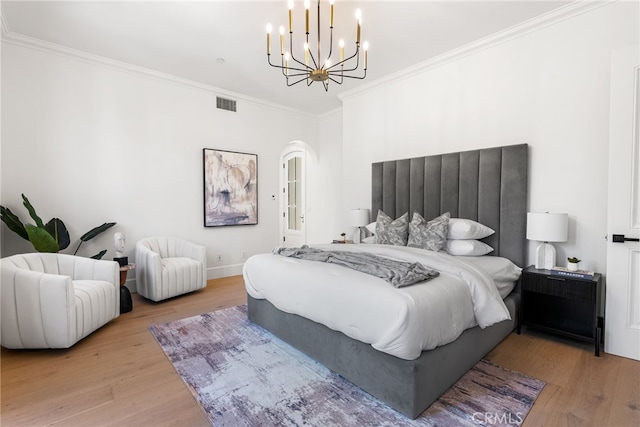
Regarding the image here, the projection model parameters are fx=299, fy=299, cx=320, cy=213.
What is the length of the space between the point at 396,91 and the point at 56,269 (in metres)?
Result: 4.54

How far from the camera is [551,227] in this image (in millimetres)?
2621

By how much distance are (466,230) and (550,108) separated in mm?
1431

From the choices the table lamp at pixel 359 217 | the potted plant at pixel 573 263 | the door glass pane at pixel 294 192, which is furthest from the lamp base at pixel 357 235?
the potted plant at pixel 573 263

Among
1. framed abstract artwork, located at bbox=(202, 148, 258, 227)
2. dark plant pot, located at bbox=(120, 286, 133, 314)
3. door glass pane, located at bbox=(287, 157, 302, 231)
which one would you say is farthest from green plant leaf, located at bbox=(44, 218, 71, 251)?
door glass pane, located at bbox=(287, 157, 302, 231)

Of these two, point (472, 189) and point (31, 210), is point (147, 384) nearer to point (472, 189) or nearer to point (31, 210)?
point (31, 210)

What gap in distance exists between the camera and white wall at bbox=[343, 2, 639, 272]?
2670mm

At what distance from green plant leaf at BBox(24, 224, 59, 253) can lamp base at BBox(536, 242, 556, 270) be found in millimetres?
4755

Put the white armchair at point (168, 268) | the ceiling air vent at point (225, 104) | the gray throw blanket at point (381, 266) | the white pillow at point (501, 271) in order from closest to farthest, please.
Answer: the gray throw blanket at point (381, 266) → the white pillow at point (501, 271) → the white armchair at point (168, 268) → the ceiling air vent at point (225, 104)

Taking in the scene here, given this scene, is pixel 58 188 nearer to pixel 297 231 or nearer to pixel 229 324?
pixel 229 324

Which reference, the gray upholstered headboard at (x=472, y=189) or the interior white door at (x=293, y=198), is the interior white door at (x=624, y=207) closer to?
the gray upholstered headboard at (x=472, y=189)

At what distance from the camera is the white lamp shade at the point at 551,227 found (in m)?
2.61

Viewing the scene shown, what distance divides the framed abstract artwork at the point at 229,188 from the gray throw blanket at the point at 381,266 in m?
2.37

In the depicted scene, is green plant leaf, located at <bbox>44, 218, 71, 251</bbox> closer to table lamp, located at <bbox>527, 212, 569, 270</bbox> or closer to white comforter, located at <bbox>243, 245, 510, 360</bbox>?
white comforter, located at <bbox>243, 245, 510, 360</bbox>

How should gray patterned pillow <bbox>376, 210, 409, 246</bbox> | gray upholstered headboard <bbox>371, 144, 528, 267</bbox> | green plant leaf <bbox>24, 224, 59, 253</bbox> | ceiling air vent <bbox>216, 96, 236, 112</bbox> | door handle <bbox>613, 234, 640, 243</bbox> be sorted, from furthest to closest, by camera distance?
ceiling air vent <bbox>216, 96, 236, 112</bbox>
gray patterned pillow <bbox>376, 210, 409, 246</bbox>
gray upholstered headboard <bbox>371, 144, 528, 267</bbox>
green plant leaf <bbox>24, 224, 59, 253</bbox>
door handle <bbox>613, 234, 640, 243</bbox>
